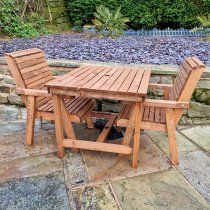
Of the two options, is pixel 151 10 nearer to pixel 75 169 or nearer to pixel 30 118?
pixel 30 118

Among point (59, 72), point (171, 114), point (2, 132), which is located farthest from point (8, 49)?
point (171, 114)

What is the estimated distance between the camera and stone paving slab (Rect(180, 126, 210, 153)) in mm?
2807

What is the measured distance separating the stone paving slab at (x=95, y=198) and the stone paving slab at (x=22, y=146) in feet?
2.48

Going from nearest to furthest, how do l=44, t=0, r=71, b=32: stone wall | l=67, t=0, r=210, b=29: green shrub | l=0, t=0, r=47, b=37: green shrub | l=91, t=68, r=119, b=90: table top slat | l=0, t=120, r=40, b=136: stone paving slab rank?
l=91, t=68, r=119, b=90: table top slat < l=0, t=120, r=40, b=136: stone paving slab < l=0, t=0, r=47, b=37: green shrub < l=44, t=0, r=71, b=32: stone wall < l=67, t=0, r=210, b=29: green shrub

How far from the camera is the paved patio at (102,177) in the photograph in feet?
6.39

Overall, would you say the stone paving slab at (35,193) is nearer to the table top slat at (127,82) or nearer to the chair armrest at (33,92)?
Result: the chair armrest at (33,92)

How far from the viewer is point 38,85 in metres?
2.77

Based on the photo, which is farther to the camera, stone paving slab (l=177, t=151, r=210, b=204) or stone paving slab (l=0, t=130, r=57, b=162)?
stone paving slab (l=0, t=130, r=57, b=162)

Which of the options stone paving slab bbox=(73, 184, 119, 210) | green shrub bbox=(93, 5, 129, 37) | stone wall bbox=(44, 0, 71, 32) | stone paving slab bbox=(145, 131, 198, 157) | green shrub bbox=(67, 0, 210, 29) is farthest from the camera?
green shrub bbox=(67, 0, 210, 29)

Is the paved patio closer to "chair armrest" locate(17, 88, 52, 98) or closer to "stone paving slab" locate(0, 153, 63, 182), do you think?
"stone paving slab" locate(0, 153, 63, 182)

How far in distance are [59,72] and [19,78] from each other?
109 cm

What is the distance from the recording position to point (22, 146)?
9.02 ft

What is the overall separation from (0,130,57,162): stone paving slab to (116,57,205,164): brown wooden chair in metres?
0.86

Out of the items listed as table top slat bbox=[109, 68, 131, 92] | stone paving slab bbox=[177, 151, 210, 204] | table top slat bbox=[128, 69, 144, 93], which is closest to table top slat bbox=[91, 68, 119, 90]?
table top slat bbox=[109, 68, 131, 92]
